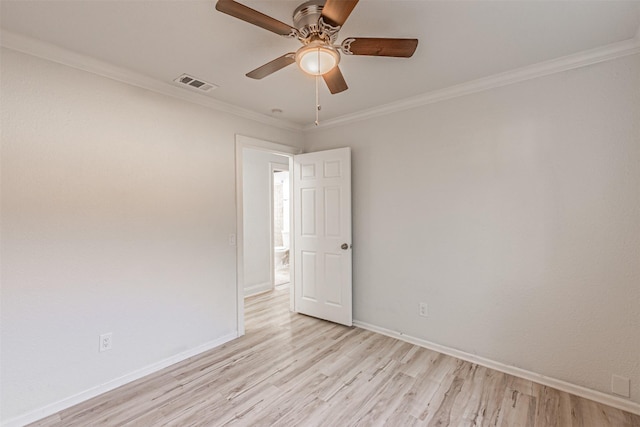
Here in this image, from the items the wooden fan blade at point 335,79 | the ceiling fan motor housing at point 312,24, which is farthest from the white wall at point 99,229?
the ceiling fan motor housing at point 312,24

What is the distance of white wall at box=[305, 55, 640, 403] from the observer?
1988 mm

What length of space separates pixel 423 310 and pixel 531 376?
927 mm

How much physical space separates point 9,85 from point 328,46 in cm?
200

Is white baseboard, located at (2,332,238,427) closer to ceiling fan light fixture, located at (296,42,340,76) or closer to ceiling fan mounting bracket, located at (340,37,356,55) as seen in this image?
ceiling fan light fixture, located at (296,42,340,76)

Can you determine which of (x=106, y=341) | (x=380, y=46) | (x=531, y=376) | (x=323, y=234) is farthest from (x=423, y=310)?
(x=106, y=341)

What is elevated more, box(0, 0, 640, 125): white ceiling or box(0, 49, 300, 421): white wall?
box(0, 0, 640, 125): white ceiling

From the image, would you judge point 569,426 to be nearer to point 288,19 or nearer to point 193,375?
point 193,375

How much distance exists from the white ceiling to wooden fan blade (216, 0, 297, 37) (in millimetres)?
215

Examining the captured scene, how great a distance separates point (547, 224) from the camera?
2.22 meters

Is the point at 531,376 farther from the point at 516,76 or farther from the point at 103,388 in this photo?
the point at 103,388

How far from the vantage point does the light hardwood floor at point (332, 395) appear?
6.16 feet

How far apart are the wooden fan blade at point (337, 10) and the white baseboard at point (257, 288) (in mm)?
4063

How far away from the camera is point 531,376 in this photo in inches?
89.8

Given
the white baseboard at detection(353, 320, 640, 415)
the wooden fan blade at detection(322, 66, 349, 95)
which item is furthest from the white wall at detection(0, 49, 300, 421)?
the white baseboard at detection(353, 320, 640, 415)
